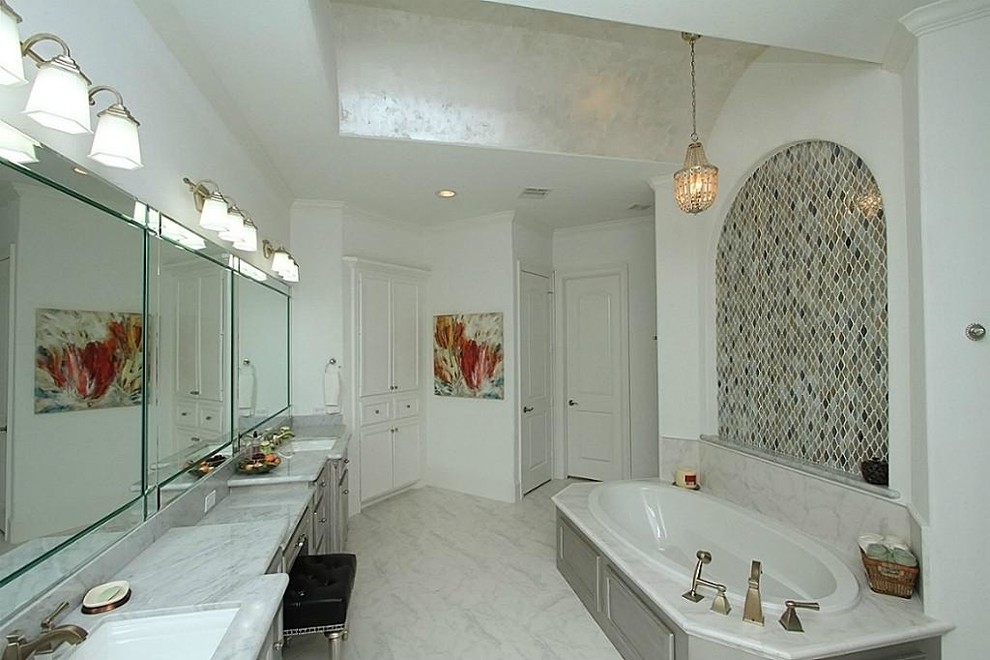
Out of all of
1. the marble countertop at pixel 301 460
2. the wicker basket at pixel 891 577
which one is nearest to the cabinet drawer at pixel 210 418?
the marble countertop at pixel 301 460

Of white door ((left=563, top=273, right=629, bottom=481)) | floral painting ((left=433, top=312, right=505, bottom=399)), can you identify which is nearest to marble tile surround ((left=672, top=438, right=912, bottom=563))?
white door ((left=563, top=273, right=629, bottom=481))

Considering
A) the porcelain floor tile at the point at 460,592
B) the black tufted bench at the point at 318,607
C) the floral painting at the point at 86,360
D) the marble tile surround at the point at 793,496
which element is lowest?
the porcelain floor tile at the point at 460,592

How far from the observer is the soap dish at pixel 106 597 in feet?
4.20

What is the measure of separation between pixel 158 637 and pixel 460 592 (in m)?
2.07

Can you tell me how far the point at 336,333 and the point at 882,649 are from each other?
3.83 meters

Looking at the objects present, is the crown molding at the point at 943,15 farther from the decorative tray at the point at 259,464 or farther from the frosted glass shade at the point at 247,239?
the decorative tray at the point at 259,464

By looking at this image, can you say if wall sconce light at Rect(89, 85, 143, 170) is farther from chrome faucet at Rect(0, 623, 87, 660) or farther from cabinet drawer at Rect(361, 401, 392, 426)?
cabinet drawer at Rect(361, 401, 392, 426)

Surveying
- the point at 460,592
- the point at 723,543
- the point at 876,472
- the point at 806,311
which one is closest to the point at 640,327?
the point at 806,311

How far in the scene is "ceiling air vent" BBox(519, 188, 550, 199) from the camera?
3.91 meters

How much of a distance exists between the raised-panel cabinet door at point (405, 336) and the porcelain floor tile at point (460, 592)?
3.98ft

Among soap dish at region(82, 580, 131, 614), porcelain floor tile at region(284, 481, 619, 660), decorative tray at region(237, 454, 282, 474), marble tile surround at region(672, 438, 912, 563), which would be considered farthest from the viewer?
decorative tray at region(237, 454, 282, 474)

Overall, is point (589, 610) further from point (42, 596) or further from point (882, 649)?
point (42, 596)

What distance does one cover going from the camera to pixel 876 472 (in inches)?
87.8

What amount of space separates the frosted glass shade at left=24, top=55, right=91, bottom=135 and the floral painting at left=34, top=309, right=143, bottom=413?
1.53ft
